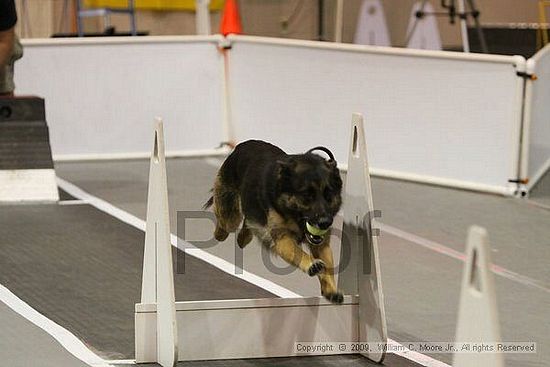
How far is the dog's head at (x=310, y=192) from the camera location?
16.0 ft

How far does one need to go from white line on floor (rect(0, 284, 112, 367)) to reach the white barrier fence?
14.0 feet

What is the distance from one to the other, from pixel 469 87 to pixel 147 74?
10.4ft

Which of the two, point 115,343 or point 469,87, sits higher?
point 469,87

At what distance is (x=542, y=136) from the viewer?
9594mm

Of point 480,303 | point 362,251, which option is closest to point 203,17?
point 362,251

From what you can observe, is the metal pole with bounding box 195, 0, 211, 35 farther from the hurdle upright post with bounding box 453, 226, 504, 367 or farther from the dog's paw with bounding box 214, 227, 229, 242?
the hurdle upright post with bounding box 453, 226, 504, 367

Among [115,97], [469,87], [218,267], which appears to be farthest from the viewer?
A: [115,97]

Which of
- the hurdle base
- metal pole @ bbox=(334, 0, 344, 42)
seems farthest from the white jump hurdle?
metal pole @ bbox=(334, 0, 344, 42)

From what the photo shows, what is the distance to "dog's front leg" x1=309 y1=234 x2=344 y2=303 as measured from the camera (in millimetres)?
5125

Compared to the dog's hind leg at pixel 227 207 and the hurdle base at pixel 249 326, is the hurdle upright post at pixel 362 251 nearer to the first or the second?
the hurdle base at pixel 249 326

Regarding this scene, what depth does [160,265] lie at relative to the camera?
5207 mm

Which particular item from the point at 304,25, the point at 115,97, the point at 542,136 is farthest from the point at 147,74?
the point at 304,25

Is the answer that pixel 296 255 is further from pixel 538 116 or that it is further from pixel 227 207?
pixel 538 116

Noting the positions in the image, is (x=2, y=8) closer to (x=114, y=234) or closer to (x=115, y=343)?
(x=114, y=234)
